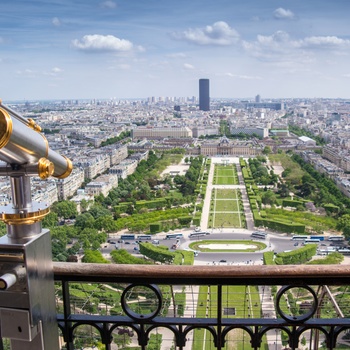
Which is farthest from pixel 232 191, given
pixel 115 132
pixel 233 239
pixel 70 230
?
pixel 115 132

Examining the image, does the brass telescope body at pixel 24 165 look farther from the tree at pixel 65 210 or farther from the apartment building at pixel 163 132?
the apartment building at pixel 163 132

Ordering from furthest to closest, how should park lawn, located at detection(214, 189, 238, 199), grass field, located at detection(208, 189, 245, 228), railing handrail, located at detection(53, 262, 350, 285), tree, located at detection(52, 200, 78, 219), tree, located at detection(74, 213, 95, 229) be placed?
park lawn, located at detection(214, 189, 238, 199) < tree, located at detection(52, 200, 78, 219) < grass field, located at detection(208, 189, 245, 228) < tree, located at detection(74, 213, 95, 229) < railing handrail, located at detection(53, 262, 350, 285)

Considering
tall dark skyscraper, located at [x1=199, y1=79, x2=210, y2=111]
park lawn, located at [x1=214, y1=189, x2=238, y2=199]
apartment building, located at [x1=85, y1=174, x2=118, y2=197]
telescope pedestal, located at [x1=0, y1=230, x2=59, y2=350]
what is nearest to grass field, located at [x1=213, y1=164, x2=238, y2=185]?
park lawn, located at [x1=214, y1=189, x2=238, y2=199]

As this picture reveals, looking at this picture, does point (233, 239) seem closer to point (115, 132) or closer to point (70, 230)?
point (70, 230)

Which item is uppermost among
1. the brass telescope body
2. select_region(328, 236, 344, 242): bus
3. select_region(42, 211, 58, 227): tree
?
the brass telescope body

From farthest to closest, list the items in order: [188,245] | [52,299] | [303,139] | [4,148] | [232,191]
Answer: [303,139]
[232,191]
[188,245]
[52,299]
[4,148]

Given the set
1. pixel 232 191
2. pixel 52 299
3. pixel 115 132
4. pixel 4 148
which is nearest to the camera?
pixel 4 148

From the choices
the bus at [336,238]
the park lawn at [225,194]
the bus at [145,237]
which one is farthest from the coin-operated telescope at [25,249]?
the park lawn at [225,194]

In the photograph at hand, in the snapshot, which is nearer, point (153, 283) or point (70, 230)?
point (153, 283)

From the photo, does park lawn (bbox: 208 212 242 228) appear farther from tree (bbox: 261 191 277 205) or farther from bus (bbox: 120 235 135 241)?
bus (bbox: 120 235 135 241)
